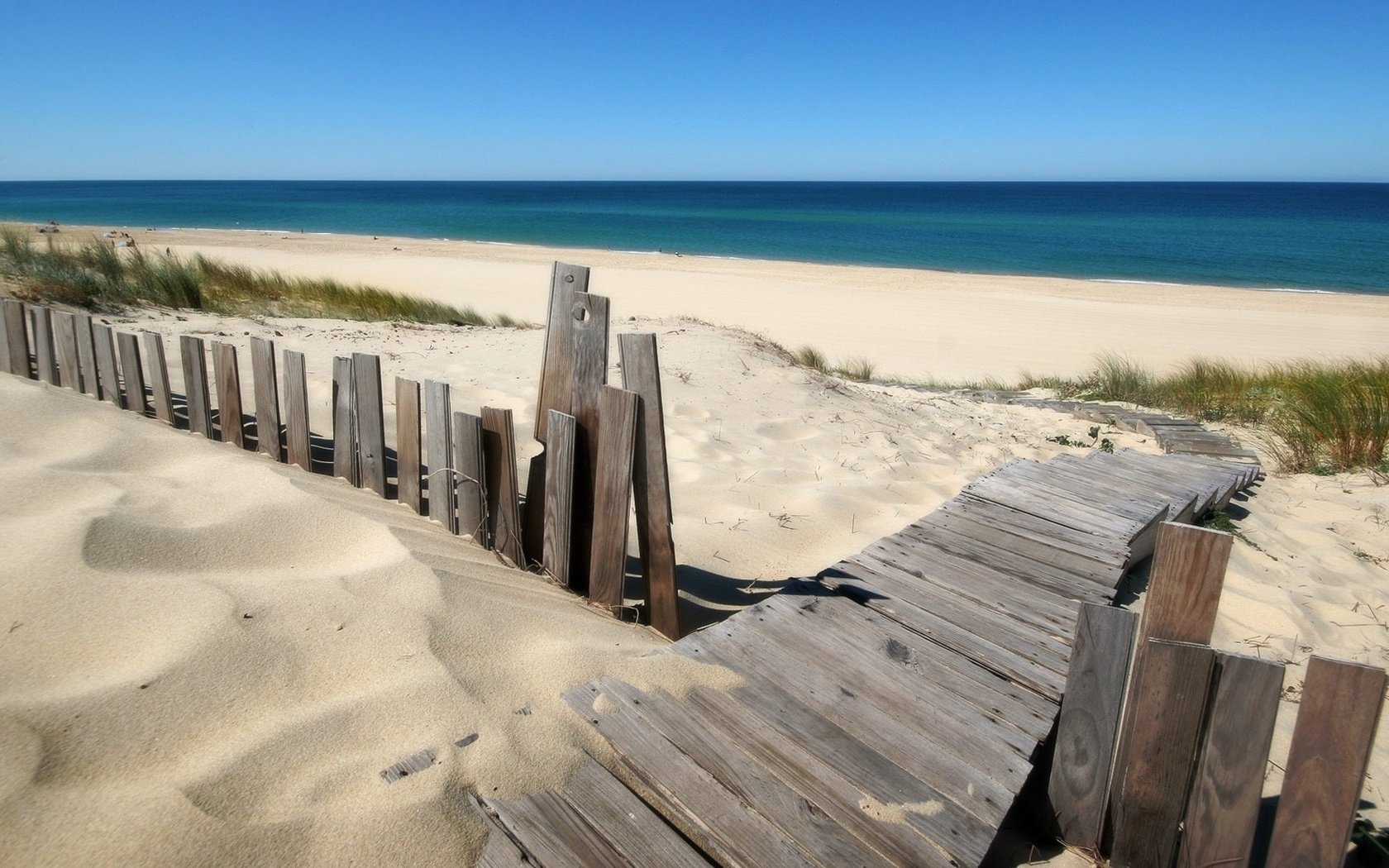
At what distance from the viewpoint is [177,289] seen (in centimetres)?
803

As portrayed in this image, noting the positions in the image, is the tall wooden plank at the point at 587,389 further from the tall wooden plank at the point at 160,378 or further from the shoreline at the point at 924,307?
the shoreline at the point at 924,307

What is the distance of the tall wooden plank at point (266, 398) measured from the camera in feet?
11.6

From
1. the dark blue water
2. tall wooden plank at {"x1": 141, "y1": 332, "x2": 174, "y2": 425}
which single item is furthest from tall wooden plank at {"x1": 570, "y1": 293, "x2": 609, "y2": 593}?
the dark blue water

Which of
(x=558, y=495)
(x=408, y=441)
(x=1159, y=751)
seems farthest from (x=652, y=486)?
(x=1159, y=751)

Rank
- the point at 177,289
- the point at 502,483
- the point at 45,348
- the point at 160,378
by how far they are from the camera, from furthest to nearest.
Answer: the point at 177,289 < the point at 45,348 < the point at 160,378 < the point at 502,483

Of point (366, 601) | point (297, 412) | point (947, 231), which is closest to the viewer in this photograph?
point (366, 601)

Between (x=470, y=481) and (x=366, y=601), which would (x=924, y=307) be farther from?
(x=366, y=601)

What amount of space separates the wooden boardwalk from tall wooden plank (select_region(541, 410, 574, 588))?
1.99 ft

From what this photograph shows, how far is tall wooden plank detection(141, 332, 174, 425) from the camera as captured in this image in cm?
382

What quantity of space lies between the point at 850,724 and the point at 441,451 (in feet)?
5.92

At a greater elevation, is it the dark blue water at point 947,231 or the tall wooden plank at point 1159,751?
the dark blue water at point 947,231

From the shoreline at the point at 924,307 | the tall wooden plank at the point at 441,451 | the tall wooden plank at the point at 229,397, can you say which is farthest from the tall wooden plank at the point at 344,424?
the shoreline at the point at 924,307

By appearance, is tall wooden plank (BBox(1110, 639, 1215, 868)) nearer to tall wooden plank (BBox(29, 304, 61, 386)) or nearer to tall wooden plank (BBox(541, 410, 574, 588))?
tall wooden plank (BBox(541, 410, 574, 588))

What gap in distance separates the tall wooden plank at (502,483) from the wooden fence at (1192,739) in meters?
1.86
